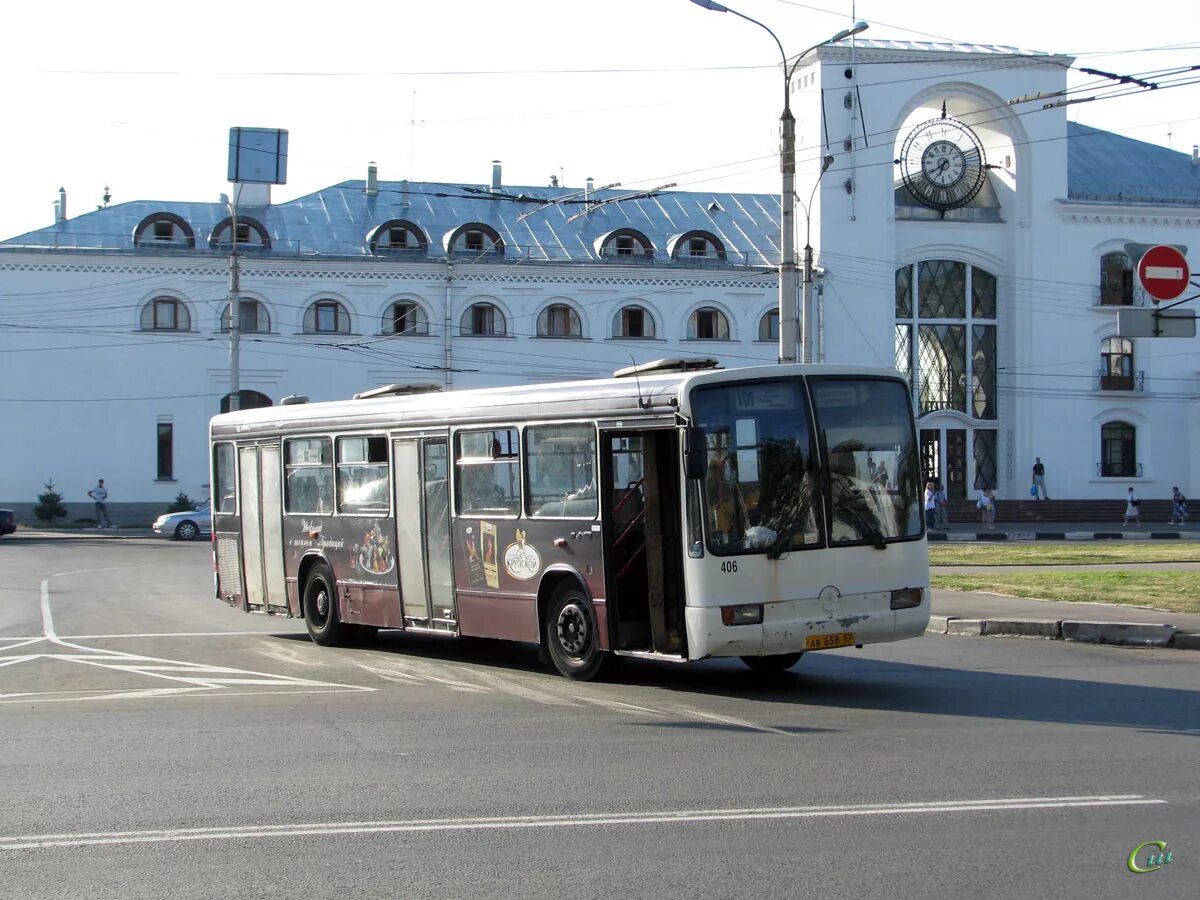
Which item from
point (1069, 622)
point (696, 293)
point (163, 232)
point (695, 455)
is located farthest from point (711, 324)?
point (695, 455)

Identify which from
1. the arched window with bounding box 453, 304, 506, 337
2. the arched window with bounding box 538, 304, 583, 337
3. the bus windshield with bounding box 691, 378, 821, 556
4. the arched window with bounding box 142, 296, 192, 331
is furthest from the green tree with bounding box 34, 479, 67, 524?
the bus windshield with bounding box 691, 378, 821, 556

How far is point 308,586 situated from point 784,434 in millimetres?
7294

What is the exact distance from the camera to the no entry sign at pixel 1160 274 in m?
18.8

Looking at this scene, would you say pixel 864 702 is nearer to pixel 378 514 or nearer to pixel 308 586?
pixel 378 514

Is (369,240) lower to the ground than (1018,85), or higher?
lower

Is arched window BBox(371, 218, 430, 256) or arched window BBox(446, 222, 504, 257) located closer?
arched window BBox(371, 218, 430, 256)

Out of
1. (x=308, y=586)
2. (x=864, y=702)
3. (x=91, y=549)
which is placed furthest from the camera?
(x=91, y=549)

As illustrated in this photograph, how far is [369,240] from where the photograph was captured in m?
53.5

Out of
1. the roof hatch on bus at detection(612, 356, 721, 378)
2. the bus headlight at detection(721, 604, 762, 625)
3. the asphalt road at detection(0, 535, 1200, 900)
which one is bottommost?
the asphalt road at detection(0, 535, 1200, 900)

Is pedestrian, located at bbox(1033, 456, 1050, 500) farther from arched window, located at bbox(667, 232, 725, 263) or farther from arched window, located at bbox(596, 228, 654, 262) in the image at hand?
arched window, located at bbox(596, 228, 654, 262)

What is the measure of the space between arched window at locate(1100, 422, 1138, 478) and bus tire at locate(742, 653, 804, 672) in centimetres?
4758

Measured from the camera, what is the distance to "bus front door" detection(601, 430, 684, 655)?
1186 centimetres

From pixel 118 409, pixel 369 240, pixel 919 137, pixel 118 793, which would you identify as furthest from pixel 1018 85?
pixel 118 793

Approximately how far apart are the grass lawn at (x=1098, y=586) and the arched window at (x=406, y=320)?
3163 centimetres
